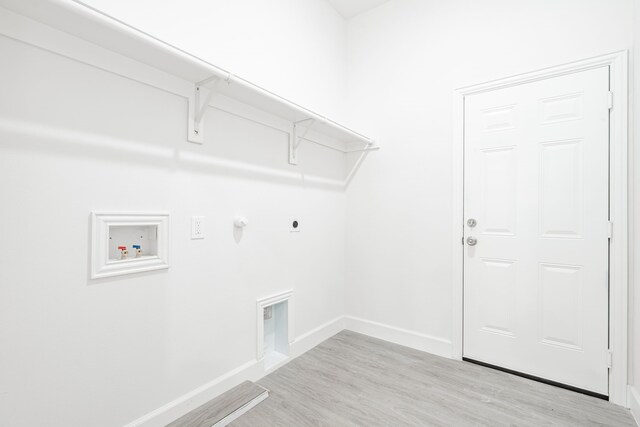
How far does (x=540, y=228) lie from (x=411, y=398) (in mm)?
1430

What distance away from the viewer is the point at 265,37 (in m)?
2.14

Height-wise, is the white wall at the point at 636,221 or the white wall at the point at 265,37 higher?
the white wall at the point at 265,37

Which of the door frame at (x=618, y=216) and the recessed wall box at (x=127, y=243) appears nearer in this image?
the recessed wall box at (x=127, y=243)

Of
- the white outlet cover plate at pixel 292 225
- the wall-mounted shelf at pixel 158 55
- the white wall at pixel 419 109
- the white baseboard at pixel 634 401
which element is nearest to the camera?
the wall-mounted shelf at pixel 158 55

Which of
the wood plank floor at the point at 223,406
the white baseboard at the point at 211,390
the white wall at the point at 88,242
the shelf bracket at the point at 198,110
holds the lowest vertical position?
the wood plank floor at the point at 223,406

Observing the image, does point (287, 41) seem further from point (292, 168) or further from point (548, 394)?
point (548, 394)

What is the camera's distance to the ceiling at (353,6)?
2.74 meters

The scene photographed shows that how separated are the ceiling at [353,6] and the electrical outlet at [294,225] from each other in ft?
6.93

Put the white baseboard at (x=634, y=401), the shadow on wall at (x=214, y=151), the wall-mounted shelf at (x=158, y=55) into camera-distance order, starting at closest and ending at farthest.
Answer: the wall-mounted shelf at (x=158, y=55) < the shadow on wall at (x=214, y=151) < the white baseboard at (x=634, y=401)

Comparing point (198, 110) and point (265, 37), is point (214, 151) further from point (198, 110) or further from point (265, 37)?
point (265, 37)

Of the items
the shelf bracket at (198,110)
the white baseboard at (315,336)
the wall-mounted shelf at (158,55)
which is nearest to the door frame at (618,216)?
the wall-mounted shelf at (158,55)

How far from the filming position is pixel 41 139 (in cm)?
116

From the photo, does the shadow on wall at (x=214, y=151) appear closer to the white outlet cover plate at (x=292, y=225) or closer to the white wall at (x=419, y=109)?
the white outlet cover plate at (x=292, y=225)

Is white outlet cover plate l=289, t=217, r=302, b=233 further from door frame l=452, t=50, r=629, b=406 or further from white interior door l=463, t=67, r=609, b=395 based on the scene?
door frame l=452, t=50, r=629, b=406
